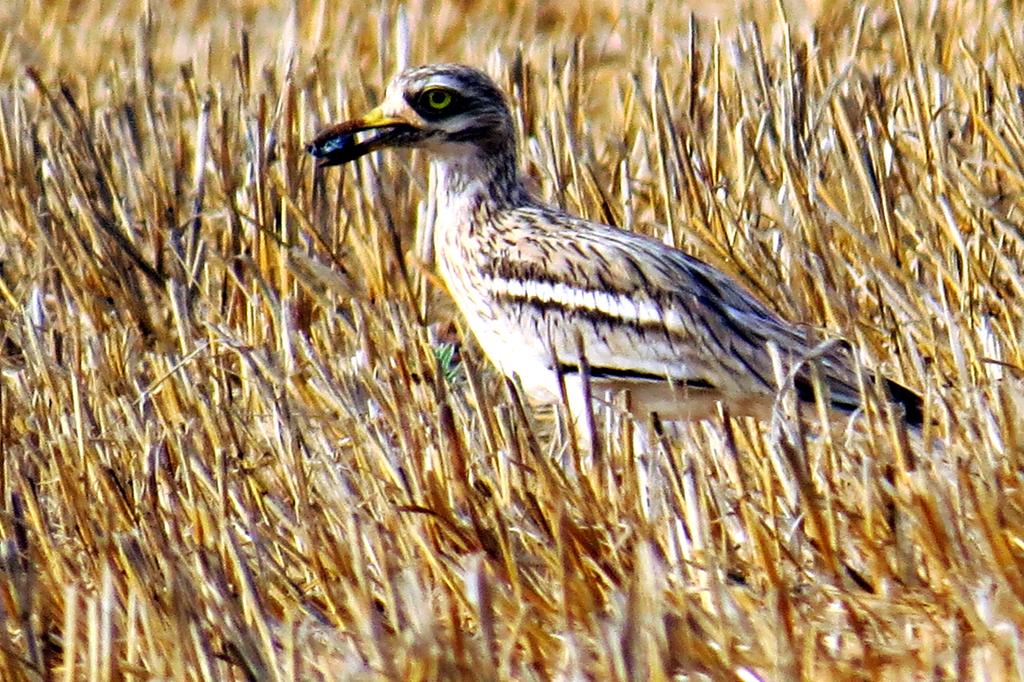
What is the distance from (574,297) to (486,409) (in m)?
0.88

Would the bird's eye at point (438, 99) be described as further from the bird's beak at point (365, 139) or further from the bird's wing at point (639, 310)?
the bird's wing at point (639, 310)

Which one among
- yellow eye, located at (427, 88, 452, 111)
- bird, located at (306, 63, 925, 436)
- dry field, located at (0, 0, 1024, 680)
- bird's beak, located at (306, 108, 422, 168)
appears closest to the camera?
dry field, located at (0, 0, 1024, 680)

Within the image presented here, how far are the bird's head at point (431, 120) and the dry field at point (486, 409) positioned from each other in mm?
421

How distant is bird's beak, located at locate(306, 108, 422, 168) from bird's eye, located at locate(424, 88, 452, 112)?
0.08 meters

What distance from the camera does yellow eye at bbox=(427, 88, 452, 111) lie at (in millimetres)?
5699

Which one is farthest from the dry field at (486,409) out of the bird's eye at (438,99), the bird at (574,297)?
the bird's eye at (438,99)

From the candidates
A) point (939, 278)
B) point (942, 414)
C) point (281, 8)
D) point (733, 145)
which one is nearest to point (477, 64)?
point (281, 8)

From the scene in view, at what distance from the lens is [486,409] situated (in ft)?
14.7

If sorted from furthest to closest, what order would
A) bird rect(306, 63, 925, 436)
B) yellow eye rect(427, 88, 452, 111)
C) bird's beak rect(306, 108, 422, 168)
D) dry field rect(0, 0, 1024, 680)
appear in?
yellow eye rect(427, 88, 452, 111), bird's beak rect(306, 108, 422, 168), bird rect(306, 63, 925, 436), dry field rect(0, 0, 1024, 680)

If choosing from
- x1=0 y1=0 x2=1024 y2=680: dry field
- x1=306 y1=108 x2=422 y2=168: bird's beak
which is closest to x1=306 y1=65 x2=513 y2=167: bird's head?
x1=306 y1=108 x2=422 y2=168: bird's beak

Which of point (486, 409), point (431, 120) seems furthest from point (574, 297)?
point (486, 409)

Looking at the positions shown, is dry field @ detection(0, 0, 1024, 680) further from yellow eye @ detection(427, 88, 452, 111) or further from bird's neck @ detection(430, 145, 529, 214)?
yellow eye @ detection(427, 88, 452, 111)

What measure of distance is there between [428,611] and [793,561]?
95 cm

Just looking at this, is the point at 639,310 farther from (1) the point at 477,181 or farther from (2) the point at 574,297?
(1) the point at 477,181
